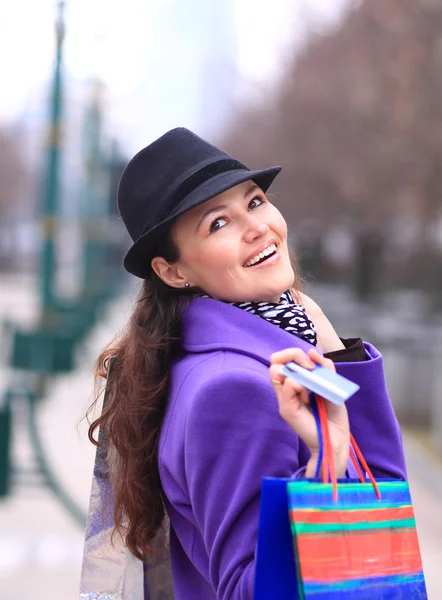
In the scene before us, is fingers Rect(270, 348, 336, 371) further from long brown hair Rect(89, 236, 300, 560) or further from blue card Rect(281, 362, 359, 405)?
long brown hair Rect(89, 236, 300, 560)

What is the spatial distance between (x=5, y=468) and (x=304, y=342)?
5.88 m

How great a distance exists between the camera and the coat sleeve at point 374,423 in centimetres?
204

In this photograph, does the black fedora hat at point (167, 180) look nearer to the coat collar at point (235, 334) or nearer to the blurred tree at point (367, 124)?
the coat collar at point (235, 334)

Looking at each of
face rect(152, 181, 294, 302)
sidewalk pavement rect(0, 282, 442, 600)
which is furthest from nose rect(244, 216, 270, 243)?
sidewalk pavement rect(0, 282, 442, 600)

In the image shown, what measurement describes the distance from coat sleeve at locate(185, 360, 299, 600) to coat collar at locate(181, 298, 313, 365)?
12cm

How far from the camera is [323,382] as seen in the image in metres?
1.69

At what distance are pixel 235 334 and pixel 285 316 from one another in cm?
14

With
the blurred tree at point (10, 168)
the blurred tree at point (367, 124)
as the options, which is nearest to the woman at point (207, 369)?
the blurred tree at point (367, 124)

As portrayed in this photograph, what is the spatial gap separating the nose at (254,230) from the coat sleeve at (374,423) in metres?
0.34

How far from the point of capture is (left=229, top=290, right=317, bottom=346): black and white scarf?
2139 mm

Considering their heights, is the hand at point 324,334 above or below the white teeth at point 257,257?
below

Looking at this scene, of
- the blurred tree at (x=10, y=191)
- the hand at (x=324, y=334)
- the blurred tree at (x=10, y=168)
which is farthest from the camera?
the blurred tree at (x=10, y=191)

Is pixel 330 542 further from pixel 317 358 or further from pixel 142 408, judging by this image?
pixel 142 408

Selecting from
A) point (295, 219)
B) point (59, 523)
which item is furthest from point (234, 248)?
point (295, 219)
